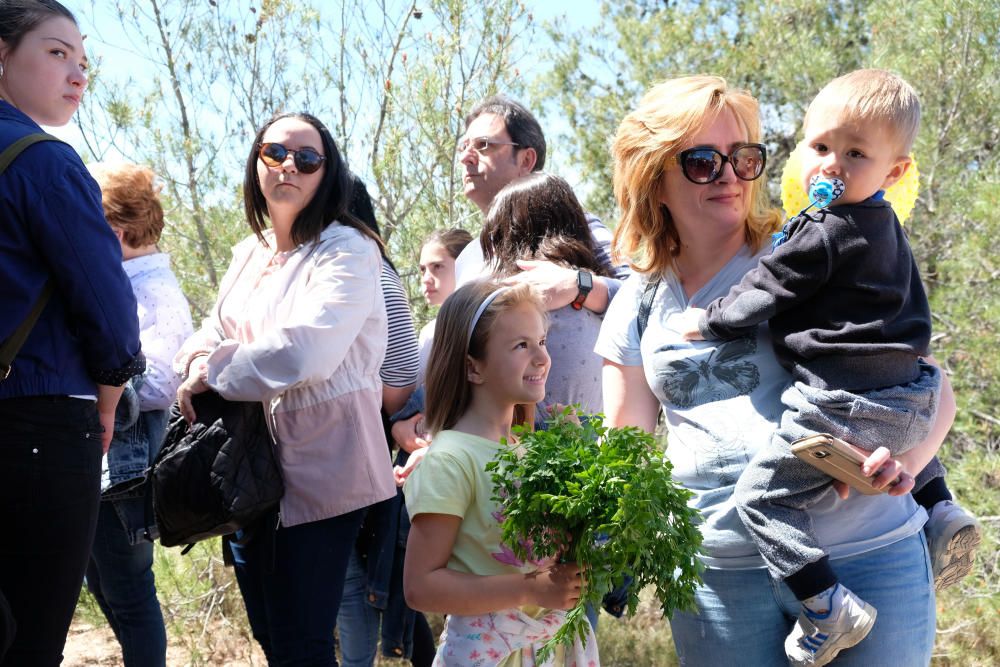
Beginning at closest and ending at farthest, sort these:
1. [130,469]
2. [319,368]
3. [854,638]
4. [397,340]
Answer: [854,638]
[319,368]
[130,469]
[397,340]

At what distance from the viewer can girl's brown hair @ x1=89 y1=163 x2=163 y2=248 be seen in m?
3.63

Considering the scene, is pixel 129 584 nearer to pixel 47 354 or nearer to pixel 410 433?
pixel 410 433

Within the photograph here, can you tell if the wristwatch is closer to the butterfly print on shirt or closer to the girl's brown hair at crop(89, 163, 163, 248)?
the butterfly print on shirt

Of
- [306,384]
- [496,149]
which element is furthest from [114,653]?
[496,149]

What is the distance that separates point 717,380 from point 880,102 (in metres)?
0.66

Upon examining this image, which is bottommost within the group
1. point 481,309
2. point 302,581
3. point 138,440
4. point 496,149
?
point 302,581

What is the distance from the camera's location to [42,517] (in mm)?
2287

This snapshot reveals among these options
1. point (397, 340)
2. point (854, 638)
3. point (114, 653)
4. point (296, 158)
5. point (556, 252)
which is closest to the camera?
point (854, 638)

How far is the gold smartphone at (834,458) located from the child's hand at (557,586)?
487mm

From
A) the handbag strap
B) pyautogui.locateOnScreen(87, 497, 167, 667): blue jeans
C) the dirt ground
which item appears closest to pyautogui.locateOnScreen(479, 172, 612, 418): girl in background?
the handbag strap

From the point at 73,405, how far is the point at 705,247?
1.61m

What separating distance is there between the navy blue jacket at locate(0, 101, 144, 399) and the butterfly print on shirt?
→ 1425mm

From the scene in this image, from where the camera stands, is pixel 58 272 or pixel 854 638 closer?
pixel 854 638

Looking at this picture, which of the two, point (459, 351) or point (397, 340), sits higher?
point (459, 351)
